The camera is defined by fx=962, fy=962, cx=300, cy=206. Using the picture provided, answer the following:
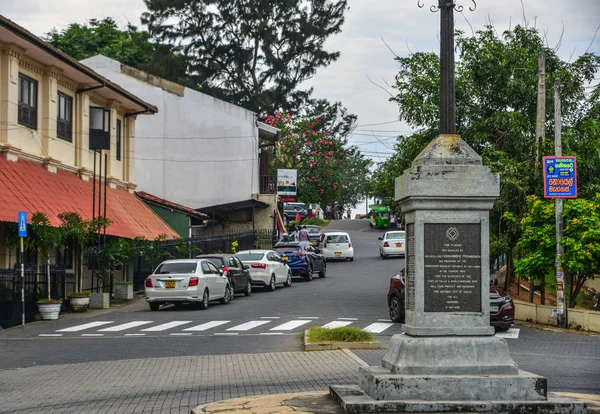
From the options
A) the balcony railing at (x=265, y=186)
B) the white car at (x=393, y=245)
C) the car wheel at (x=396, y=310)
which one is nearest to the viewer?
the car wheel at (x=396, y=310)

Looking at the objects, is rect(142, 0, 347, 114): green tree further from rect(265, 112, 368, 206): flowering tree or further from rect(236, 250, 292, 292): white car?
rect(236, 250, 292, 292): white car

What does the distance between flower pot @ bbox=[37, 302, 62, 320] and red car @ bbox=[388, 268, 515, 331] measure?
9.49 metres

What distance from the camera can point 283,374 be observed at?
15.2 metres

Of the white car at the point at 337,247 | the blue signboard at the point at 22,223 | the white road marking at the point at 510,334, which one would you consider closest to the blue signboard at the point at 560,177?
the white road marking at the point at 510,334

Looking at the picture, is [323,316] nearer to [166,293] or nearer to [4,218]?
[166,293]

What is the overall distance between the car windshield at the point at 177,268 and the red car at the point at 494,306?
6661 mm

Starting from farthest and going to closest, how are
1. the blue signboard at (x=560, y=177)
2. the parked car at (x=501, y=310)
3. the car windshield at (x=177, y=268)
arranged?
the car windshield at (x=177, y=268) < the blue signboard at (x=560, y=177) < the parked car at (x=501, y=310)

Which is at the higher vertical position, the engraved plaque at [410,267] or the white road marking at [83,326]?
the engraved plaque at [410,267]

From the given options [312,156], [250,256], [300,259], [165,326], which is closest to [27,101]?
[165,326]

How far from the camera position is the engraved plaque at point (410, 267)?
11.4 metres

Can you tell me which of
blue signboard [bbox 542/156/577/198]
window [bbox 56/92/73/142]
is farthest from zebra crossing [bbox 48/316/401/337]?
window [bbox 56/92/73/142]

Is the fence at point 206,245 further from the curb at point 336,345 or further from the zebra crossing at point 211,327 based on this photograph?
the curb at point 336,345

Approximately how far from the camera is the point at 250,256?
37.1 m

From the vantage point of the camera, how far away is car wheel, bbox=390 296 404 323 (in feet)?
83.5
